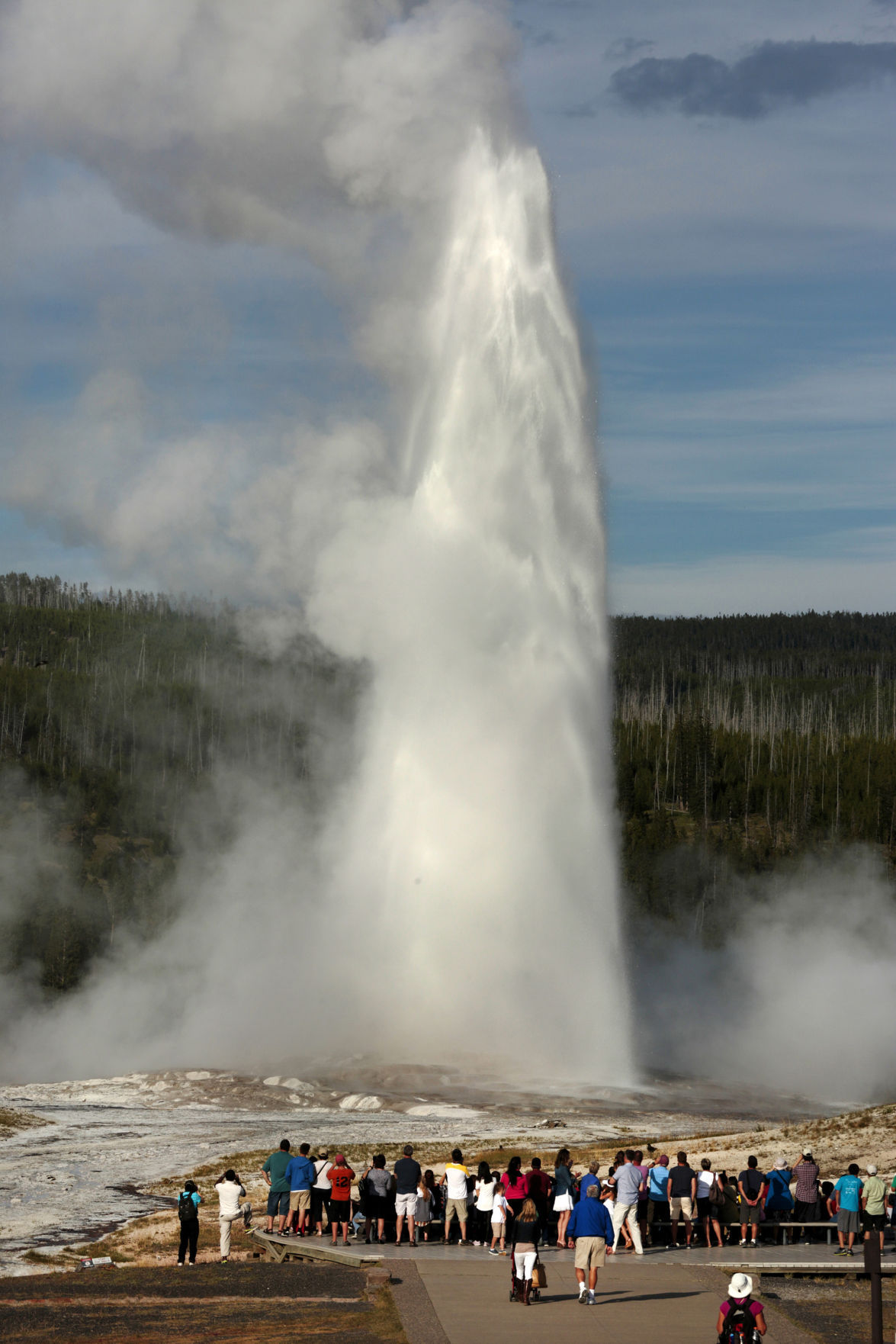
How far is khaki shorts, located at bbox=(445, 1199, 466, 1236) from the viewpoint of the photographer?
18844 mm

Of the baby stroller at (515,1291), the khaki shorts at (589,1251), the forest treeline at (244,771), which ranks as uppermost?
the forest treeline at (244,771)

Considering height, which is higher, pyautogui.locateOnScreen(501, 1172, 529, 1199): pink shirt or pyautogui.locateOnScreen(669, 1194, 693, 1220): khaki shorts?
pyautogui.locateOnScreen(501, 1172, 529, 1199): pink shirt

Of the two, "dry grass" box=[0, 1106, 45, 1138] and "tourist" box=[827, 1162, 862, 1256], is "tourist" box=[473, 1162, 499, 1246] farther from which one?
"dry grass" box=[0, 1106, 45, 1138]

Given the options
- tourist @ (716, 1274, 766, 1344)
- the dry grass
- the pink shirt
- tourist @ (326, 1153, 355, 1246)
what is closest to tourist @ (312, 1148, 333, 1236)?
tourist @ (326, 1153, 355, 1246)

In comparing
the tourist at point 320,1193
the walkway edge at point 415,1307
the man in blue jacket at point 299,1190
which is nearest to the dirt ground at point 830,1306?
the walkway edge at point 415,1307

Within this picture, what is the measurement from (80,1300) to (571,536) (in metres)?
33.0

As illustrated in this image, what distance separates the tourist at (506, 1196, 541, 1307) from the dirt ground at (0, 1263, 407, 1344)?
132 cm

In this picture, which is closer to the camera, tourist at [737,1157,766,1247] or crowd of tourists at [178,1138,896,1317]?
crowd of tourists at [178,1138,896,1317]

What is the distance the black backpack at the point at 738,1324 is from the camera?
1173cm

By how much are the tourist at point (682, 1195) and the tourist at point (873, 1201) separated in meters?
2.01

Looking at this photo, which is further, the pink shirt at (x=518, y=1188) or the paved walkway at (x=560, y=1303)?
the pink shirt at (x=518, y=1188)

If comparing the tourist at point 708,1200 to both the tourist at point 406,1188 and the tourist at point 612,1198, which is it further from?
the tourist at point 406,1188

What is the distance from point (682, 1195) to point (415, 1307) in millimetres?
4914

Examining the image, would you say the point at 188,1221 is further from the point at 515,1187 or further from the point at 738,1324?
the point at 738,1324
